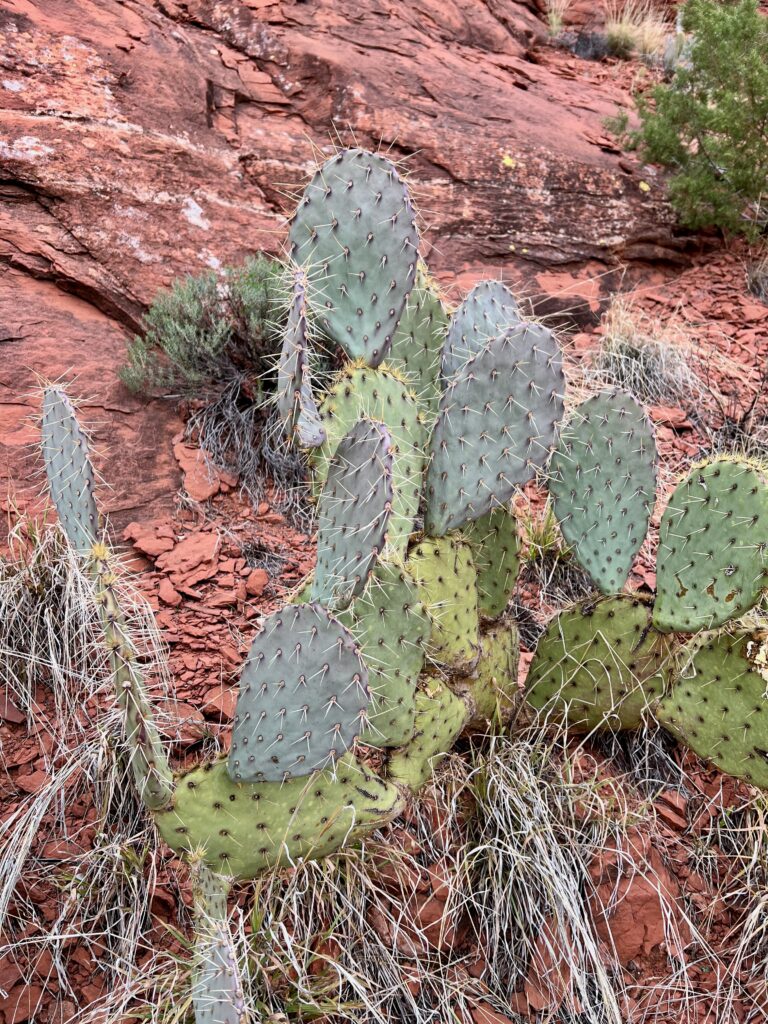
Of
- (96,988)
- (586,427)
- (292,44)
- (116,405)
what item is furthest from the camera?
(292,44)

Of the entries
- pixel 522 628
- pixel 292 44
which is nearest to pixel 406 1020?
pixel 522 628

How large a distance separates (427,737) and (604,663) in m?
0.63

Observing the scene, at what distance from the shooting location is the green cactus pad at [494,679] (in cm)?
242

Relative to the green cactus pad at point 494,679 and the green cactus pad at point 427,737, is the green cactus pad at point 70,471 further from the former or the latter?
the green cactus pad at point 494,679

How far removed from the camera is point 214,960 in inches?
68.1

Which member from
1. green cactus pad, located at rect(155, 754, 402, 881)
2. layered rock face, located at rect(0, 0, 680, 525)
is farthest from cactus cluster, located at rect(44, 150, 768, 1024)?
layered rock face, located at rect(0, 0, 680, 525)

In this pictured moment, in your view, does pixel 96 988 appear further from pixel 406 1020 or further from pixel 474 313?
pixel 474 313

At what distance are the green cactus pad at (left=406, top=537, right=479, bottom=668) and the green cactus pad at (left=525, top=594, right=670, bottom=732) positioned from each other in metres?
0.35

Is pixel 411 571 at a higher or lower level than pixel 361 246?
lower

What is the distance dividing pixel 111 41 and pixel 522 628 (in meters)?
3.49

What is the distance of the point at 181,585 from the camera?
2.91 m

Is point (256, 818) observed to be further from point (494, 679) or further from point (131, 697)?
point (494, 679)

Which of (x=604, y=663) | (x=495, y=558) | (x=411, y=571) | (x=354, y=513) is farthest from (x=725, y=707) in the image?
(x=354, y=513)

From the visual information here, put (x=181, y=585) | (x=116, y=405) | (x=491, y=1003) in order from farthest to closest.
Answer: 1. (x=116, y=405)
2. (x=181, y=585)
3. (x=491, y=1003)
